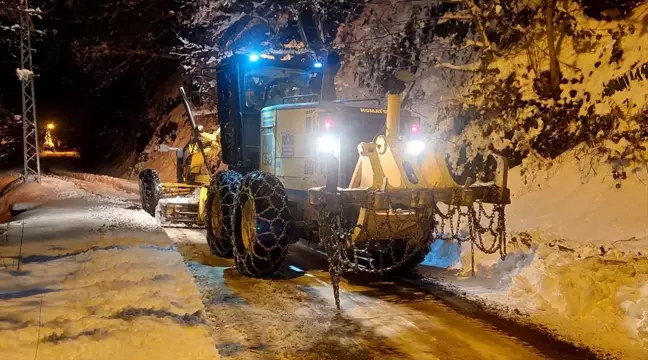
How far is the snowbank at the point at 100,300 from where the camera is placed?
16.0 ft

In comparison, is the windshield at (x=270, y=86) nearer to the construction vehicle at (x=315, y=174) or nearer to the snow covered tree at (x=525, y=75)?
the construction vehicle at (x=315, y=174)

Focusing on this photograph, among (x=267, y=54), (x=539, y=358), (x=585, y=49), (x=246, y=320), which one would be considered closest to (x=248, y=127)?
(x=267, y=54)

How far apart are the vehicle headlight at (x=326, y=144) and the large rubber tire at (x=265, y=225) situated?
2.48ft

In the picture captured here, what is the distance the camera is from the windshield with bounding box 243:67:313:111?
392 inches

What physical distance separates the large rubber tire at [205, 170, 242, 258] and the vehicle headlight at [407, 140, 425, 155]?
123 inches

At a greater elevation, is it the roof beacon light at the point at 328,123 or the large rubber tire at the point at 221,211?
the roof beacon light at the point at 328,123

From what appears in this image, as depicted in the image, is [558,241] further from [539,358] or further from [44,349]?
[44,349]

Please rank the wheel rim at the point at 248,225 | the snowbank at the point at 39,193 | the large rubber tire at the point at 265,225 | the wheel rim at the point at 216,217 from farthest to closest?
the snowbank at the point at 39,193
the wheel rim at the point at 216,217
the wheel rim at the point at 248,225
the large rubber tire at the point at 265,225

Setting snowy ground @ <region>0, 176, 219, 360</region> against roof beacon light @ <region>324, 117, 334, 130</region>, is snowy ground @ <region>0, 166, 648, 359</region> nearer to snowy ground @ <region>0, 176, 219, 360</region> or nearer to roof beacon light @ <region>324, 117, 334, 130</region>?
snowy ground @ <region>0, 176, 219, 360</region>

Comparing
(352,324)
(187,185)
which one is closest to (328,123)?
(352,324)

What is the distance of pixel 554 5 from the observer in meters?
12.0

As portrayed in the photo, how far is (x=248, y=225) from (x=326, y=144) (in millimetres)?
1845

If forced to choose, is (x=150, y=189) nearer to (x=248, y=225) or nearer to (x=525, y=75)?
(x=248, y=225)

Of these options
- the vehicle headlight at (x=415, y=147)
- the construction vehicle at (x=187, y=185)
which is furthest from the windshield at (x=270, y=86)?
the vehicle headlight at (x=415, y=147)
